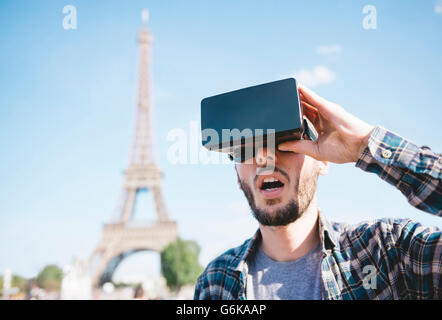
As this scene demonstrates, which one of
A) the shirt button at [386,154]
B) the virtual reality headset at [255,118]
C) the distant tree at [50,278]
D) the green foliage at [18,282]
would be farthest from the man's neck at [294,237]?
the distant tree at [50,278]

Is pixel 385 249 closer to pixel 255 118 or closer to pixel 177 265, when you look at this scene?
pixel 255 118

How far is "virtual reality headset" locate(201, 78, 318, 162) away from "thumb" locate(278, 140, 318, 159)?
0.06ft

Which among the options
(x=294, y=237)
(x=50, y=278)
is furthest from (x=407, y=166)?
(x=50, y=278)

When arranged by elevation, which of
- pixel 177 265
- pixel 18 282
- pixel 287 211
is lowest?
pixel 18 282

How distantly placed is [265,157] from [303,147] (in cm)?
18

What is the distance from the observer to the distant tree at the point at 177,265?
28438mm

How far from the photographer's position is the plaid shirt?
42.2 inches

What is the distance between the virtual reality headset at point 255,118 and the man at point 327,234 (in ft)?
0.22

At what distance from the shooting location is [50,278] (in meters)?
48.3

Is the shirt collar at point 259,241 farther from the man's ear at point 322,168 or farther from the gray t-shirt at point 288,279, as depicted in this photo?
the man's ear at point 322,168

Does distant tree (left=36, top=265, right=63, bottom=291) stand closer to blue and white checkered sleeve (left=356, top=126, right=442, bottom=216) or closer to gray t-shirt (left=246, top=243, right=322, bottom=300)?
gray t-shirt (left=246, top=243, right=322, bottom=300)

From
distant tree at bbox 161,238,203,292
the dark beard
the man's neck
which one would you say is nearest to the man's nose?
the dark beard
